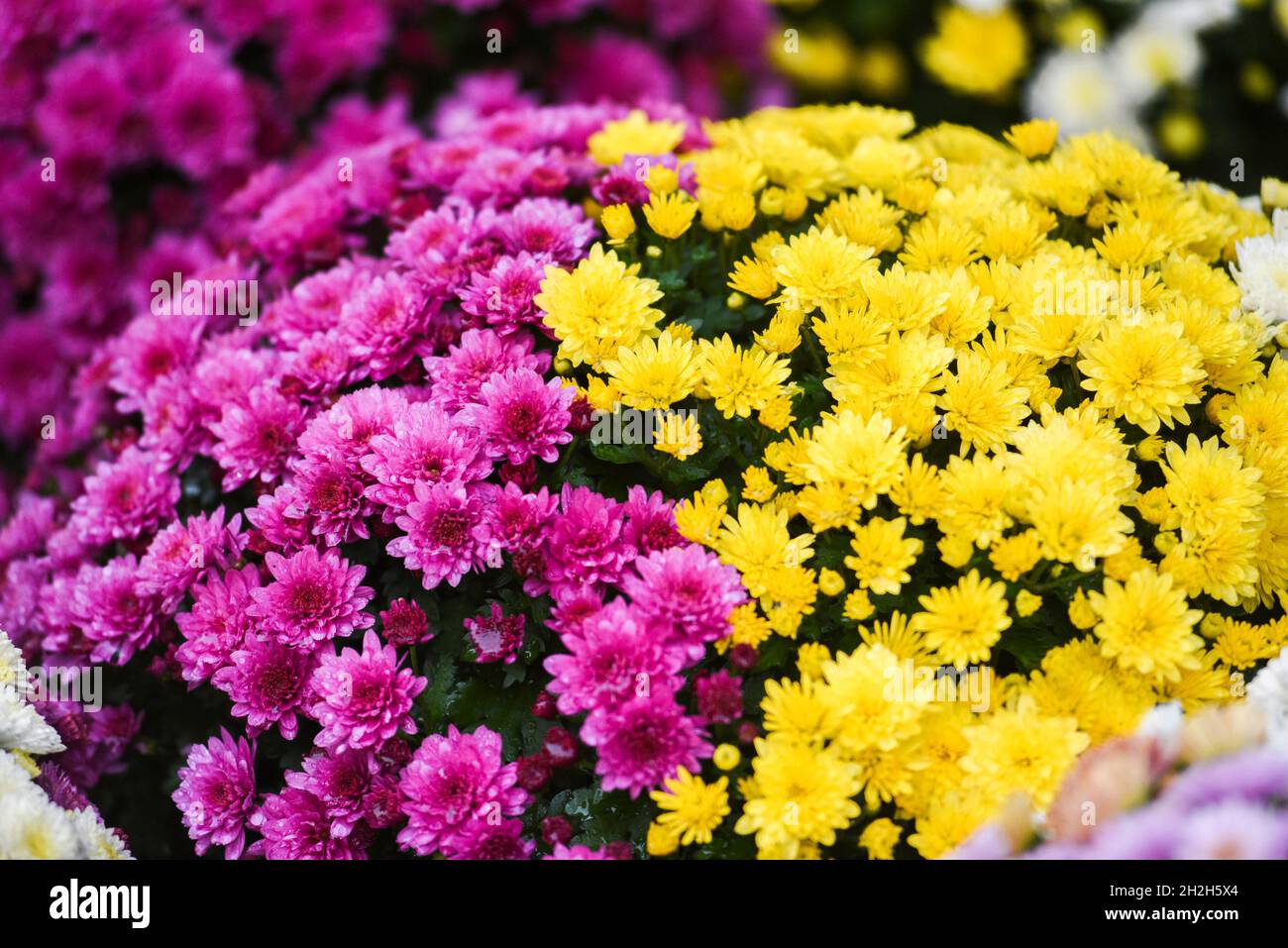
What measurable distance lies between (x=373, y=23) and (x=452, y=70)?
0.85 feet

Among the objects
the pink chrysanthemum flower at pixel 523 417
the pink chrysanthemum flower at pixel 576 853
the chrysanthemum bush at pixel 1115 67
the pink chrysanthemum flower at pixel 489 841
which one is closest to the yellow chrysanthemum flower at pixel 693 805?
the pink chrysanthemum flower at pixel 576 853

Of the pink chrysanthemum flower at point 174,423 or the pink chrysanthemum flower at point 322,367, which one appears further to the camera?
the pink chrysanthemum flower at point 174,423

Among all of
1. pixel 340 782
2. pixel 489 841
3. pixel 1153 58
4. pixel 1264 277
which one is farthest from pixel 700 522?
pixel 1153 58

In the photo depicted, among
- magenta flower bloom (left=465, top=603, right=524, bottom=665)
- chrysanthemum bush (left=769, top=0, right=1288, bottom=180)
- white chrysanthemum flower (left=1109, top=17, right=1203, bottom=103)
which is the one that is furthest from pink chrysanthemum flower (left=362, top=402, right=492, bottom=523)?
white chrysanthemum flower (left=1109, top=17, right=1203, bottom=103)

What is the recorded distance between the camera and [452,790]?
1.68 metres

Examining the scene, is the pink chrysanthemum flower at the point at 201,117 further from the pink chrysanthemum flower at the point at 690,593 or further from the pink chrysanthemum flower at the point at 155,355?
the pink chrysanthemum flower at the point at 690,593

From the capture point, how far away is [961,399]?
1.80 metres

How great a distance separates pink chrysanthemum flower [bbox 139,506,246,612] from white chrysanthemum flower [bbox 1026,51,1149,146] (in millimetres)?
2921

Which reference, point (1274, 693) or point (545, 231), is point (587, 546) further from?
point (1274, 693)

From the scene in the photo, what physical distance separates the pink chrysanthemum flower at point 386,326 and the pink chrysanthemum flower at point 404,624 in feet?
1.51

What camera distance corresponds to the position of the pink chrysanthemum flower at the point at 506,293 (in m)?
2.01

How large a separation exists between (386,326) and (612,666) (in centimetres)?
78
